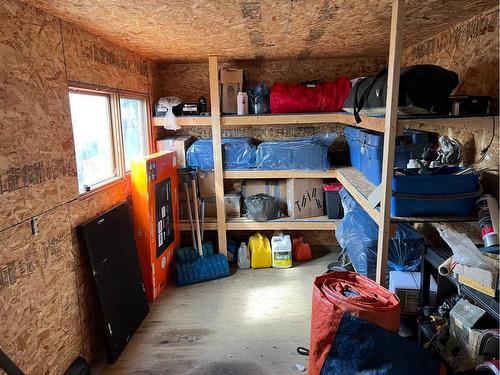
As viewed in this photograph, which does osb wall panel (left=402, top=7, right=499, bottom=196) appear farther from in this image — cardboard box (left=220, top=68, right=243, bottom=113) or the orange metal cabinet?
the orange metal cabinet

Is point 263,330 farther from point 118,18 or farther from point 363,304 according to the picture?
point 118,18

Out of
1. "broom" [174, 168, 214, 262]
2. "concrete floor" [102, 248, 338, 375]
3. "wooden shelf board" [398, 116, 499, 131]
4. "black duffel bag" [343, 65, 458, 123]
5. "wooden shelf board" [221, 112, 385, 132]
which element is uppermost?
"black duffel bag" [343, 65, 458, 123]

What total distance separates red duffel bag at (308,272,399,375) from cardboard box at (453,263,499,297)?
36cm

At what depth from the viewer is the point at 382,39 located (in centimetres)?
292

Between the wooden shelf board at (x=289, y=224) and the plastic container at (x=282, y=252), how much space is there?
149 millimetres

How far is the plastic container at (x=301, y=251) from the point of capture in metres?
4.04

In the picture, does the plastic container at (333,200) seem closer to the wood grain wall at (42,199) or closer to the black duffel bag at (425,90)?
the black duffel bag at (425,90)

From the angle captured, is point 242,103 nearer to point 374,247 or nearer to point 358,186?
point 358,186

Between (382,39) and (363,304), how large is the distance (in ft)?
7.40

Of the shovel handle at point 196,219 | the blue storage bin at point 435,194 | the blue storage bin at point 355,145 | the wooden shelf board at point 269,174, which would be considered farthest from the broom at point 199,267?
the blue storage bin at point 435,194

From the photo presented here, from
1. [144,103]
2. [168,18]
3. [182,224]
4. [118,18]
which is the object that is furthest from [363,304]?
[144,103]

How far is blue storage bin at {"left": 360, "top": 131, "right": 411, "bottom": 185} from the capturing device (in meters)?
2.32

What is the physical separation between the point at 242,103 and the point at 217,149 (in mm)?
557

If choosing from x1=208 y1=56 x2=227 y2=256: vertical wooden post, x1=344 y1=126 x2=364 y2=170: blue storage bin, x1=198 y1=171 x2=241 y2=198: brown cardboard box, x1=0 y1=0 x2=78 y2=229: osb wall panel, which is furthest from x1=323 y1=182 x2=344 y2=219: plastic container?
x1=0 y1=0 x2=78 y2=229: osb wall panel
